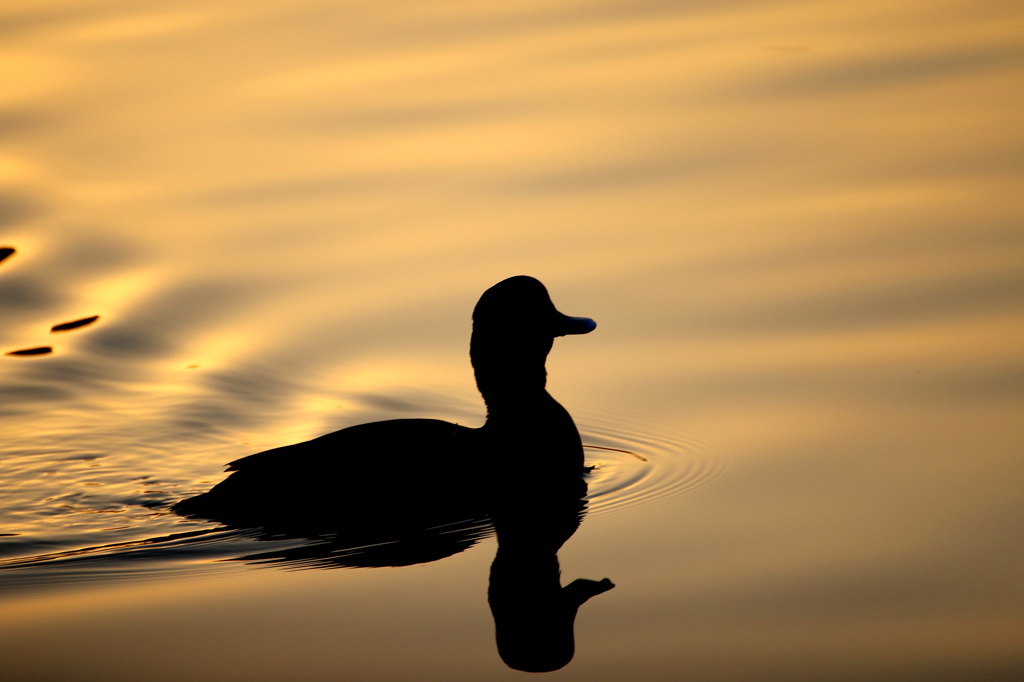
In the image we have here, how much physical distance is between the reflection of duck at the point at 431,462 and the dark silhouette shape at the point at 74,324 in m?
2.65

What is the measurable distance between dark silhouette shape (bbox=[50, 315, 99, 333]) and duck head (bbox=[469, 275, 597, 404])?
3.21m

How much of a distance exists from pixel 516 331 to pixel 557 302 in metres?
1.60

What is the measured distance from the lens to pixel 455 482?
23.0 feet

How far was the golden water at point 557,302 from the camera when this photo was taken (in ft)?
18.4

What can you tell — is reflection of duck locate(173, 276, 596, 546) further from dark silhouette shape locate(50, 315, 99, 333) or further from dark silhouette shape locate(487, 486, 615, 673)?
dark silhouette shape locate(50, 315, 99, 333)

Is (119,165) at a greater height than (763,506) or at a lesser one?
greater

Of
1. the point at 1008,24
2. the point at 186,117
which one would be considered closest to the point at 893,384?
the point at 1008,24

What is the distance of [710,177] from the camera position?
10.4 m

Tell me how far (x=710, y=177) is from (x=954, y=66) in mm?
2717

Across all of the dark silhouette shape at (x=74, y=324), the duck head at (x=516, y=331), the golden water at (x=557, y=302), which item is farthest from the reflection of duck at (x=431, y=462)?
the dark silhouette shape at (x=74, y=324)

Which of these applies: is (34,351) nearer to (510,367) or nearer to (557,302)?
(557,302)

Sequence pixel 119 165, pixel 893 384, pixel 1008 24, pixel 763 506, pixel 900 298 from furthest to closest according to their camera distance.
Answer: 1. pixel 1008 24
2. pixel 119 165
3. pixel 900 298
4. pixel 893 384
5. pixel 763 506

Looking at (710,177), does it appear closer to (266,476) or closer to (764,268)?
(764,268)

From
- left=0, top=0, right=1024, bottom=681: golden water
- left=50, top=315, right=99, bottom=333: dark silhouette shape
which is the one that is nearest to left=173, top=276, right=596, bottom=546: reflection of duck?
left=0, top=0, right=1024, bottom=681: golden water
